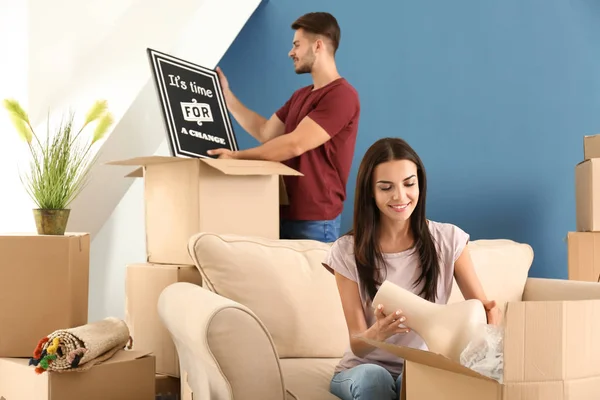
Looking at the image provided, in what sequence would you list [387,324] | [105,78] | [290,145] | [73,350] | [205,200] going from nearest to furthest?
[387,324]
[73,350]
[205,200]
[290,145]
[105,78]

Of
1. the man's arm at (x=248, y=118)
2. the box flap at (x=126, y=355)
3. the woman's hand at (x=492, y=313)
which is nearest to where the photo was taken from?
the woman's hand at (x=492, y=313)

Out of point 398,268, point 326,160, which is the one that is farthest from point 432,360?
point 326,160

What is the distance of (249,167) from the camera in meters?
2.48

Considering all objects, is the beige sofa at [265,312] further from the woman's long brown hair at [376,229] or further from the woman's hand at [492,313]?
the woman's hand at [492,313]

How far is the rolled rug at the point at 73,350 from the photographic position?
2.14 meters

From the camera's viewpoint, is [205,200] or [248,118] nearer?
[205,200]

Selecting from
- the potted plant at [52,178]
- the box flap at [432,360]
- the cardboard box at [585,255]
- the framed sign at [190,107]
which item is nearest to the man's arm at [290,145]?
the framed sign at [190,107]

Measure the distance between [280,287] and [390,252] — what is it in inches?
16.9

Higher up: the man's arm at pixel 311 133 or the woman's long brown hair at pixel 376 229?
the man's arm at pixel 311 133

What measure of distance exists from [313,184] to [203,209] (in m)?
0.48

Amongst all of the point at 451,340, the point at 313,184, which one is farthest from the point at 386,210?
the point at 313,184

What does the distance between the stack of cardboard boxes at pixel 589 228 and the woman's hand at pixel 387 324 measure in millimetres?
1549

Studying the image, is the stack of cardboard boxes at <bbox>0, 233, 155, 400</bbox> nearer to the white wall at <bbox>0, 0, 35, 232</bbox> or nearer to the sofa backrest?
the sofa backrest

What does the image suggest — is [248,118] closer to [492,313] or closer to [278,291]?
[278,291]
